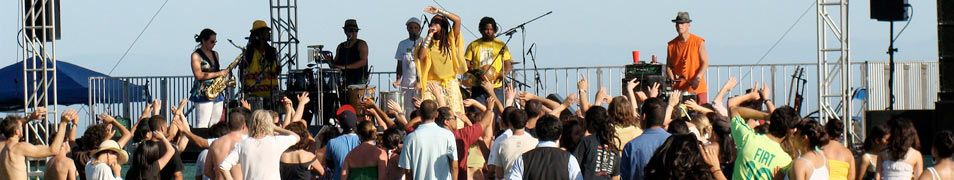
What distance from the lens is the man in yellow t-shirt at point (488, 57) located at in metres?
13.2

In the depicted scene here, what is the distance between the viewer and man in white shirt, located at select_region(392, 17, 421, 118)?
1277 centimetres

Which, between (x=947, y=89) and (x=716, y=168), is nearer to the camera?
(x=716, y=168)

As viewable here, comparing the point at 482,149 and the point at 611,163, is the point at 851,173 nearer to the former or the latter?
the point at 611,163

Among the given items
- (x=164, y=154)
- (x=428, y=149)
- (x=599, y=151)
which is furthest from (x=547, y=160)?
(x=164, y=154)

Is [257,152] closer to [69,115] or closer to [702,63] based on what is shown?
[69,115]

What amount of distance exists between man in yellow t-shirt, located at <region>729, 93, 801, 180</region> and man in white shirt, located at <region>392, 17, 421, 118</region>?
5.50m

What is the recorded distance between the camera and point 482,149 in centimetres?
922

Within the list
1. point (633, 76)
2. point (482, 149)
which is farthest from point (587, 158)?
point (633, 76)

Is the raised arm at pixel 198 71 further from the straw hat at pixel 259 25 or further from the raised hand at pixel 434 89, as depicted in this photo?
the raised hand at pixel 434 89

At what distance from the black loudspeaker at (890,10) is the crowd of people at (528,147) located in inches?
171

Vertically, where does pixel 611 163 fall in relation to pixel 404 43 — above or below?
below

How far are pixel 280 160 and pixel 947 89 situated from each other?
6871 mm

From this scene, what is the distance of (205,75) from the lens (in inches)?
559

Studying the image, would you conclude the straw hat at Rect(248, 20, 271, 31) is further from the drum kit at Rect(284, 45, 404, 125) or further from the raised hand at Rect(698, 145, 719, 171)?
the raised hand at Rect(698, 145, 719, 171)
